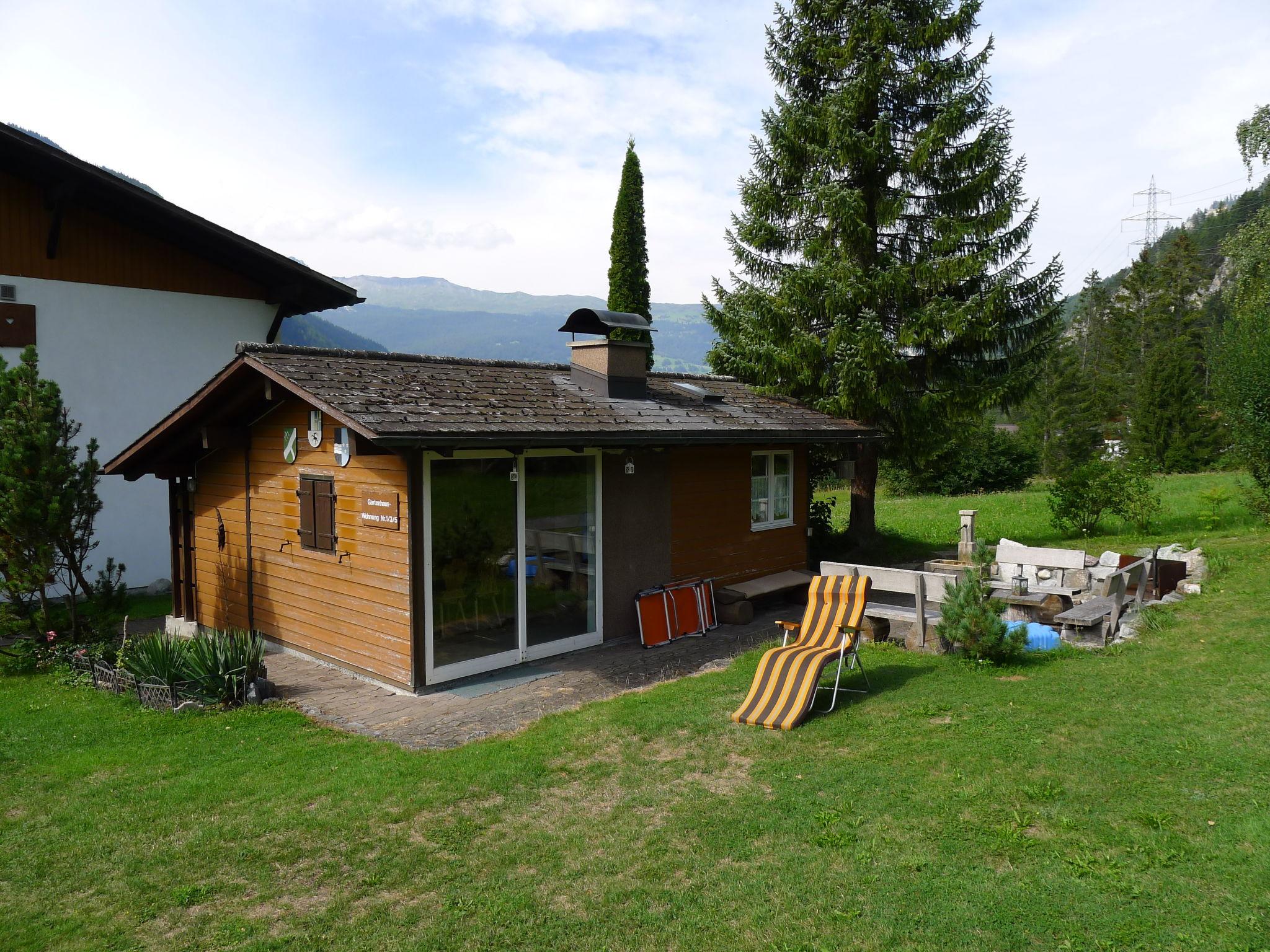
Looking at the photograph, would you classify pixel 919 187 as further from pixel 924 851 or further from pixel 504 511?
pixel 924 851

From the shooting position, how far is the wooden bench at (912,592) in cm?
913

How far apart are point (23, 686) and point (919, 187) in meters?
15.4

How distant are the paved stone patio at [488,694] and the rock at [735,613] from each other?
23.0 inches

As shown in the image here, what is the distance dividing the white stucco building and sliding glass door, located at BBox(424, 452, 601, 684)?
7.82 m

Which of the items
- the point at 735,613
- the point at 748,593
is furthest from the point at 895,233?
the point at 735,613

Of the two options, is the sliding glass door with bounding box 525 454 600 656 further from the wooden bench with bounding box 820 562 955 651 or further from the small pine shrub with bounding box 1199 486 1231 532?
the small pine shrub with bounding box 1199 486 1231 532

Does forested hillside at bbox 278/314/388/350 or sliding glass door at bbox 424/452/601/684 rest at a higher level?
forested hillside at bbox 278/314/388/350

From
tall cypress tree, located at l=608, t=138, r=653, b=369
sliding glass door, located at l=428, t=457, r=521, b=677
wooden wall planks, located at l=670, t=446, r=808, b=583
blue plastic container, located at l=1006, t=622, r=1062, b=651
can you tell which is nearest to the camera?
sliding glass door, located at l=428, t=457, r=521, b=677

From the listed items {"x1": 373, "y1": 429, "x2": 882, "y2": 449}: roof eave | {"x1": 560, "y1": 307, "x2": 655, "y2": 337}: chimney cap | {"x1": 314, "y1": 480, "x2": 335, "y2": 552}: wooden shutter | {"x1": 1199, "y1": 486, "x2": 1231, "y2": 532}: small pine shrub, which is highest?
{"x1": 560, "y1": 307, "x2": 655, "y2": 337}: chimney cap

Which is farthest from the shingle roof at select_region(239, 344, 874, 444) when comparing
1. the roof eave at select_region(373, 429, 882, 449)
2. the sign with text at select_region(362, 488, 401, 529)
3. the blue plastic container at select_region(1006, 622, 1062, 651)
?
the blue plastic container at select_region(1006, 622, 1062, 651)

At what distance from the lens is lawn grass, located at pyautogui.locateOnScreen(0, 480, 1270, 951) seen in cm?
408

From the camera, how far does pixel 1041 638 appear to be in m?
8.91

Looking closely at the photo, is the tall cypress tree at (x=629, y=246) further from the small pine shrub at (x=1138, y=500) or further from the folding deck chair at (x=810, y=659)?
the folding deck chair at (x=810, y=659)

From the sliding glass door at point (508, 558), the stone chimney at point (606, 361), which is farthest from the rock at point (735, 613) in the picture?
the stone chimney at point (606, 361)
